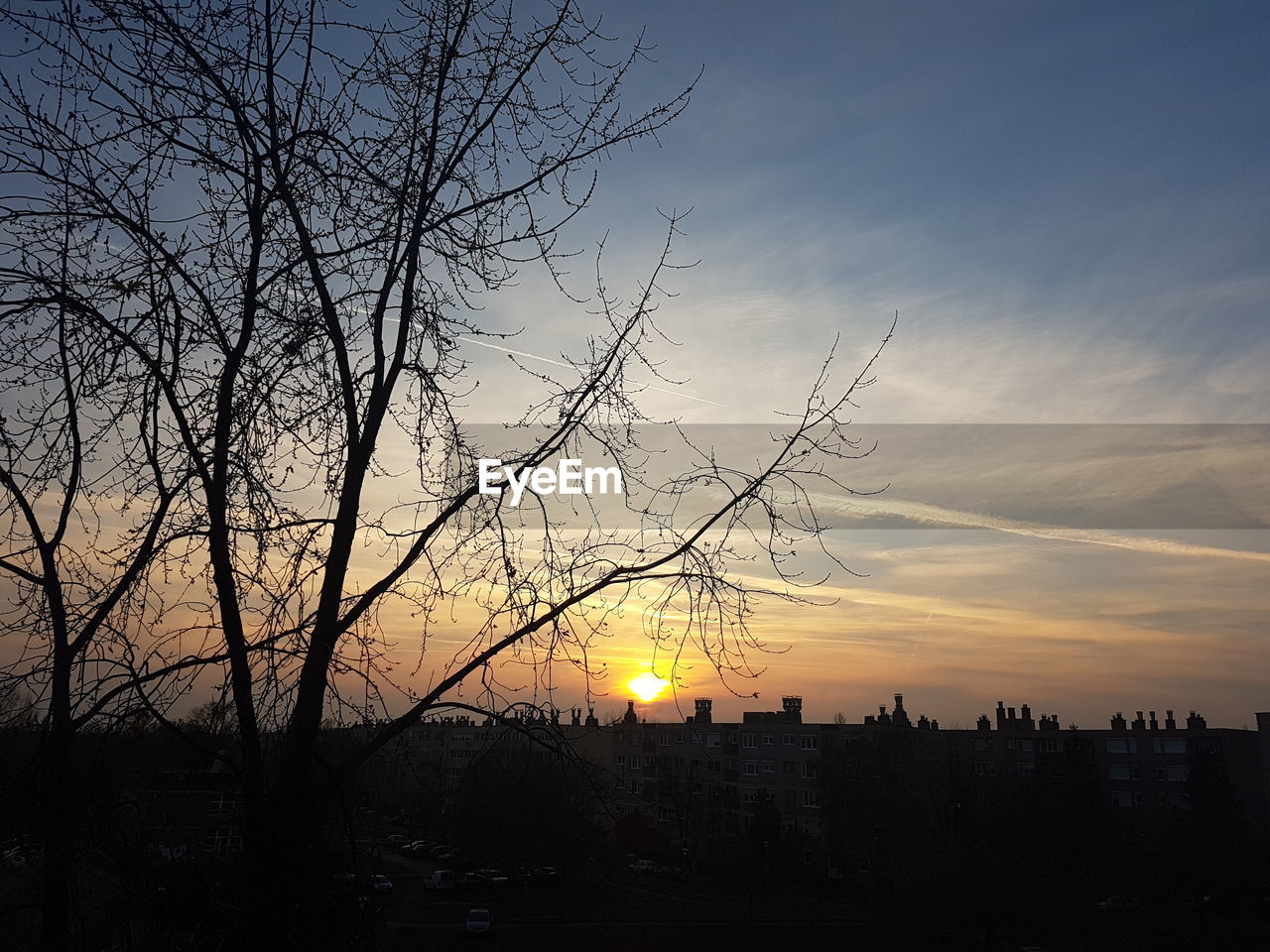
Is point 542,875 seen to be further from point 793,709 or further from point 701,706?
point 701,706

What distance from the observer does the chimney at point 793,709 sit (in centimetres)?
5888

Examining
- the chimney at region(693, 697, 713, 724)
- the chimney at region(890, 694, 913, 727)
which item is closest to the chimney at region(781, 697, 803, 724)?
the chimney at region(890, 694, 913, 727)

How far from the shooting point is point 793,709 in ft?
197

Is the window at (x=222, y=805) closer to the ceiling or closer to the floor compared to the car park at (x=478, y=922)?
closer to the ceiling

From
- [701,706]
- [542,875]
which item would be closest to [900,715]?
[542,875]

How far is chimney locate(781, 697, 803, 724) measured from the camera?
58875mm

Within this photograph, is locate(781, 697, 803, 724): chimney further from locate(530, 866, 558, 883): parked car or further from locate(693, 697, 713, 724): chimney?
locate(693, 697, 713, 724): chimney

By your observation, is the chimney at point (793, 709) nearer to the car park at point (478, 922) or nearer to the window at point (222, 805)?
the car park at point (478, 922)

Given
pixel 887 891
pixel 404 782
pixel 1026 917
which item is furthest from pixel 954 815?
pixel 404 782

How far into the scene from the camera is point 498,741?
10.9 ft

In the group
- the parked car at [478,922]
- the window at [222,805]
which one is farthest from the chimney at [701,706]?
the parked car at [478,922]

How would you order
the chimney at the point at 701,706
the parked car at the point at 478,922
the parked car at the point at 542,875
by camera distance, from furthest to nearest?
the parked car at the point at 542,875, the parked car at the point at 478,922, the chimney at the point at 701,706

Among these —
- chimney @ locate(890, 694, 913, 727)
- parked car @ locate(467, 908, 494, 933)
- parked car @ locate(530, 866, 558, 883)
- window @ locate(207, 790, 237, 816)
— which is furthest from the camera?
chimney @ locate(890, 694, 913, 727)

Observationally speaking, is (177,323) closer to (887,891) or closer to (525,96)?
(525,96)
